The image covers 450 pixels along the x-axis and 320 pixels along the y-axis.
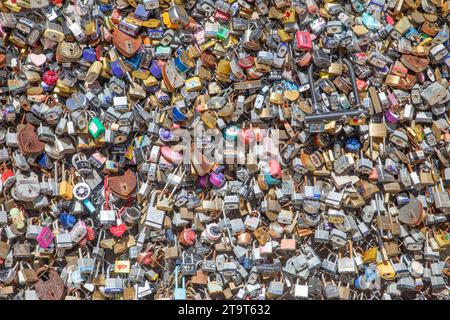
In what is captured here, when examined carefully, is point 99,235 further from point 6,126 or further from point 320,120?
point 320,120

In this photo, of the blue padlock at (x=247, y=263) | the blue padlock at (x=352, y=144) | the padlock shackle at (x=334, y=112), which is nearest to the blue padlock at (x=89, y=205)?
the blue padlock at (x=247, y=263)

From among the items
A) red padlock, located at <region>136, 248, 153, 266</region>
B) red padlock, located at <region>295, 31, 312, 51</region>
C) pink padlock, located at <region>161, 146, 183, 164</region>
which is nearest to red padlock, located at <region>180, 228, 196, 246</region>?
red padlock, located at <region>136, 248, 153, 266</region>


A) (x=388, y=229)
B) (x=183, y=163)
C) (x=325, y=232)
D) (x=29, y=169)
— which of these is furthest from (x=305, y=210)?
(x=29, y=169)

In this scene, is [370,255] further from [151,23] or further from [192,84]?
[151,23]

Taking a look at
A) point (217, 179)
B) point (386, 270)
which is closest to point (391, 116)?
point (386, 270)

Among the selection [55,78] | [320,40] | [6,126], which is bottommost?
[6,126]

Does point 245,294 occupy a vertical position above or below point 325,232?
below

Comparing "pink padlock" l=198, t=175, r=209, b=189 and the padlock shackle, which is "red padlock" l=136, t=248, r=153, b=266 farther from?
the padlock shackle
